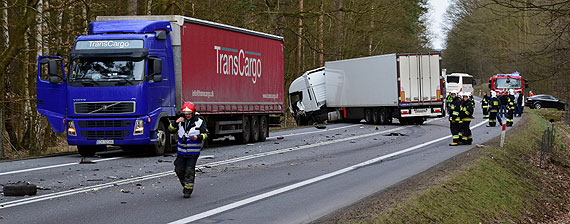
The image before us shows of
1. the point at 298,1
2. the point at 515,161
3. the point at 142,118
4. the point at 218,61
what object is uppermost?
the point at 298,1

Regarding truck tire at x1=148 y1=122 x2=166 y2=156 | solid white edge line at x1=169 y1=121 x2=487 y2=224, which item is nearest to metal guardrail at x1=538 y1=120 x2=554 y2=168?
solid white edge line at x1=169 y1=121 x2=487 y2=224

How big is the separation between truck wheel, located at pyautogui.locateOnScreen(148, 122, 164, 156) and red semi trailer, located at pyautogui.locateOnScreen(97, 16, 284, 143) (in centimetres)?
73

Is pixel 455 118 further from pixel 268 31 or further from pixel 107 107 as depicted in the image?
pixel 268 31

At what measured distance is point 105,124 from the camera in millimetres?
17500

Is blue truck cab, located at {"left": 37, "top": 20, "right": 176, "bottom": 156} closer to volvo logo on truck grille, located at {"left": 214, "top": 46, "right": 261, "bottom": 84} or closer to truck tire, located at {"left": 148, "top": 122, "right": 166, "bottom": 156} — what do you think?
truck tire, located at {"left": 148, "top": 122, "right": 166, "bottom": 156}

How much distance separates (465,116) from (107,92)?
10.0 meters

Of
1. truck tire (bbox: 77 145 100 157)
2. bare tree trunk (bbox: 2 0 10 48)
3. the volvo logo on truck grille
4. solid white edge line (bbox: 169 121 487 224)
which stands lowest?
solid white edge line (bbox: 169 121 487 224)

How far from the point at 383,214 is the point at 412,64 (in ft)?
87.7

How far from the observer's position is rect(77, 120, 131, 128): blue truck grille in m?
17.5

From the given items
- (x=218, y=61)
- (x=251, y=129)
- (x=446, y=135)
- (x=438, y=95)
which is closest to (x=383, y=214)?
(x=218, y=61)

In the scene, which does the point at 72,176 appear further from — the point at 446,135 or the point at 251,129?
the point at 446,135

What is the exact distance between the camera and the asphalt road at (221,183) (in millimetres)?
9258

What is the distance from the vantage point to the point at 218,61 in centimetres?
2112

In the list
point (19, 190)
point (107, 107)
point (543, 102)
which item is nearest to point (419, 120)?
point (107, 107)
